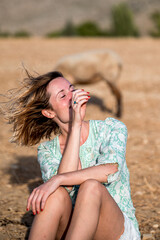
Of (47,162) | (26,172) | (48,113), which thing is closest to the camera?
(47,162)

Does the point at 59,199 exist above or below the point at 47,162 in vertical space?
below

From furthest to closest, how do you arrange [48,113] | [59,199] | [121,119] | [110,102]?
[110,102] < [121,119] < [48,113] < [59,199]

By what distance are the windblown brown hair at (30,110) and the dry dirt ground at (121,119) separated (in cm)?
34

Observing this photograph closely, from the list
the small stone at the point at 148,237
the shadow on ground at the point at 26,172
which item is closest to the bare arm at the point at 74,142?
the small stone at the point at 148,237

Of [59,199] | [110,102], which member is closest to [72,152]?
[59,199]

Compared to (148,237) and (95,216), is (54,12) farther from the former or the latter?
(95,216)

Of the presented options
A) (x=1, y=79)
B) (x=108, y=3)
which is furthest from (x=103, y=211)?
(x=108, y=3)

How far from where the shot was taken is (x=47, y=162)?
227 cm

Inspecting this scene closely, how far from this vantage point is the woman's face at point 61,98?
2275 mm

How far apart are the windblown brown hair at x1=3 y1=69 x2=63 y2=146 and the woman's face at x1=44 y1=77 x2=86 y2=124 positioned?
0.04 metres

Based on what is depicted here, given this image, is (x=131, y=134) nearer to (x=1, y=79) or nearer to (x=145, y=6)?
(x=1, y=79)

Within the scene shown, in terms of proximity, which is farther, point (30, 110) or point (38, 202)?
point (30, 110)

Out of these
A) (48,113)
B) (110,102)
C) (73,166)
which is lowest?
(73,166)

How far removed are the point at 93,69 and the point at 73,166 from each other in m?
5.81
